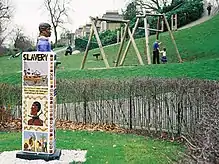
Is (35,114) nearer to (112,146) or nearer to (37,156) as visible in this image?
(37,156)

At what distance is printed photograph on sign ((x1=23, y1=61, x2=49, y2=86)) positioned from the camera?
23.9 feet

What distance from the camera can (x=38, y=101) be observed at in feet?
24.3

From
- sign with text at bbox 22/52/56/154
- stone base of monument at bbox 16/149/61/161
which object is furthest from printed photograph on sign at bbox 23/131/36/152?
stone base of monument at bbox 16/149/61/161

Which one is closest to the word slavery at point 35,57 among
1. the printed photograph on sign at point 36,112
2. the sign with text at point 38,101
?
the sign with text at point 38,101

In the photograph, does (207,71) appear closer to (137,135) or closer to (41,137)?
(137,135)

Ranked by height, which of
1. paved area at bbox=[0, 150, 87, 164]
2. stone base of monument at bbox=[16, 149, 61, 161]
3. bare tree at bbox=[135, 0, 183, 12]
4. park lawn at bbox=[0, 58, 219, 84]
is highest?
bare tree at bbox=[135, 0, 183, 12]

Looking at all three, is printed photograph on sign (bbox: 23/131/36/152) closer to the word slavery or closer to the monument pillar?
the monument pillar

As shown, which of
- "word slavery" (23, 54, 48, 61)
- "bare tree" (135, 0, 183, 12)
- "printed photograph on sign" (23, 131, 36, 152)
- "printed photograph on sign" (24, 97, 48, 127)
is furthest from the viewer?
"bare tree" (135, 0, 183, 12)

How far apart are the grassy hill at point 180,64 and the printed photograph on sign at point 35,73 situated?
34.9 feet

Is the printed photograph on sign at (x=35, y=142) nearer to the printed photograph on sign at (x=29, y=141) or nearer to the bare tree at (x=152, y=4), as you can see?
the printed photograph on sign at (x=29, y=141)

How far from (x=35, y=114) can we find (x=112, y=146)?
2055 millimetres

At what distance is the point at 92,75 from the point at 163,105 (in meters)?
9.39

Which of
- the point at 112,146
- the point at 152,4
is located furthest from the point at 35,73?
the point at 152,4

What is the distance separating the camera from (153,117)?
10422 millimetres
